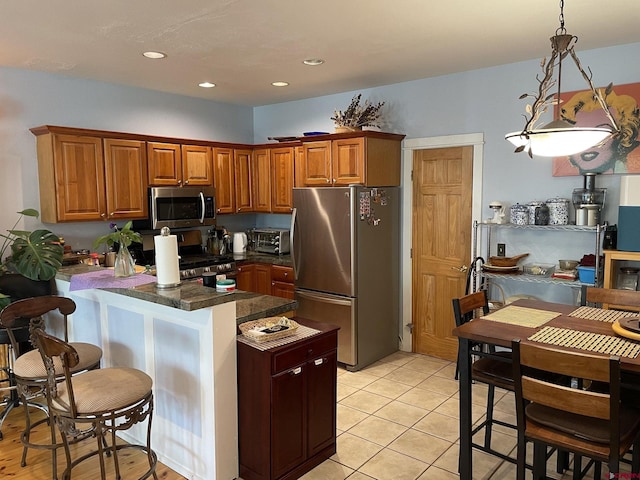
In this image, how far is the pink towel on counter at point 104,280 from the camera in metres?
3.01

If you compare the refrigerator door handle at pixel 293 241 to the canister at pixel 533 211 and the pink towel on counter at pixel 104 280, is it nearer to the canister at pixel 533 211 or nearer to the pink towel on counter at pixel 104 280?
the pink towel on counter at pixel 104 280

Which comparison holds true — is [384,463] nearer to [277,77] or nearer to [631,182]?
[631,182]

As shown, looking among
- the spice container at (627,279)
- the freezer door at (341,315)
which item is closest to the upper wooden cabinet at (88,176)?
the freezer door at (341,315)

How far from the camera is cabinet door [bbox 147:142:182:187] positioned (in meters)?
4.69

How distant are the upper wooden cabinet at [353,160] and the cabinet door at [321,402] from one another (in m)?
1.98

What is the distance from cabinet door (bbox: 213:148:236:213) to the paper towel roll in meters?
2.55

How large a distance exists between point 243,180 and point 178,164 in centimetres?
87

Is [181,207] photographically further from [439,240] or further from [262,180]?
[439,240]

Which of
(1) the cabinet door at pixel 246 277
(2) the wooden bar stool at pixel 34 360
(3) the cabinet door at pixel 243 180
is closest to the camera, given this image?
(2) the wooden bar stool at pixel 34 360

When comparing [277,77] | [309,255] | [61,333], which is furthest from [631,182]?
[61,333]

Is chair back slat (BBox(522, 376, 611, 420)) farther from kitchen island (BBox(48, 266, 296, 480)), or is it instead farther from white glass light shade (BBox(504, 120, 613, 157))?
kitchen island (BBox(48, 266, 296, 480))

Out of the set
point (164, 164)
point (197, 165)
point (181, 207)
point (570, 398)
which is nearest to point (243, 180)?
point (197, 165)

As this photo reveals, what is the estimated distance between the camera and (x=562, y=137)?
6.89 feet

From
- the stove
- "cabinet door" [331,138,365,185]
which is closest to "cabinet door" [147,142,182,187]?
the stove
